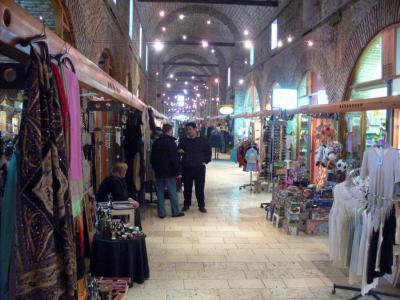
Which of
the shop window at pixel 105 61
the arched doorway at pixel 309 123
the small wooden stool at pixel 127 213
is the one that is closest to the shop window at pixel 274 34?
the arched doorway at pixel 309 123

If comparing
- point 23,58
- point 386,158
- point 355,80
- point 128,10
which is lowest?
point 386,158

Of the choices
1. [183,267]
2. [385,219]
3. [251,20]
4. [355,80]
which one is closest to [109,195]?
[183,267]

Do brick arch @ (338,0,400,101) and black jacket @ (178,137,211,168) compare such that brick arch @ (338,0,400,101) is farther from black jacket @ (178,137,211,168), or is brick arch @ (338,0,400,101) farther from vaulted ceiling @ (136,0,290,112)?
vaulted ceiling @ (136,0,290,112)

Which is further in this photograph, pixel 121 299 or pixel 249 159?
pixel 249 159

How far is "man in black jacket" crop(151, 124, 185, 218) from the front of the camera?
709 cm

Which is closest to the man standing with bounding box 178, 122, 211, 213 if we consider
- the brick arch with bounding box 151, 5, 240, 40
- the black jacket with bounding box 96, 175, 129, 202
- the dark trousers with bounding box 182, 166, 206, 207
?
the dark trousers with bounding box 182, 166, 206, 207

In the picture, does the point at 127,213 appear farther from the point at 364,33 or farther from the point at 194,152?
the point at 364,33

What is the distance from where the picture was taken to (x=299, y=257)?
517cm

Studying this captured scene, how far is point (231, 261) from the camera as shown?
496 centimetres

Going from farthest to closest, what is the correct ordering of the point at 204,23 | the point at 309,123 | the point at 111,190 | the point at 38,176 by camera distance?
the point at 204,23, the point at 309,123, the point at 111,190, the point at 38,176

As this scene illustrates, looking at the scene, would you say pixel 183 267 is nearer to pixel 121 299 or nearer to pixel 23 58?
pixel 121 299

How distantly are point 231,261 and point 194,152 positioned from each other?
298cm

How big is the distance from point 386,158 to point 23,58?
3.09 meters

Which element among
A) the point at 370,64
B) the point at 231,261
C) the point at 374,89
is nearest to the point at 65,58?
the point at 231,261
